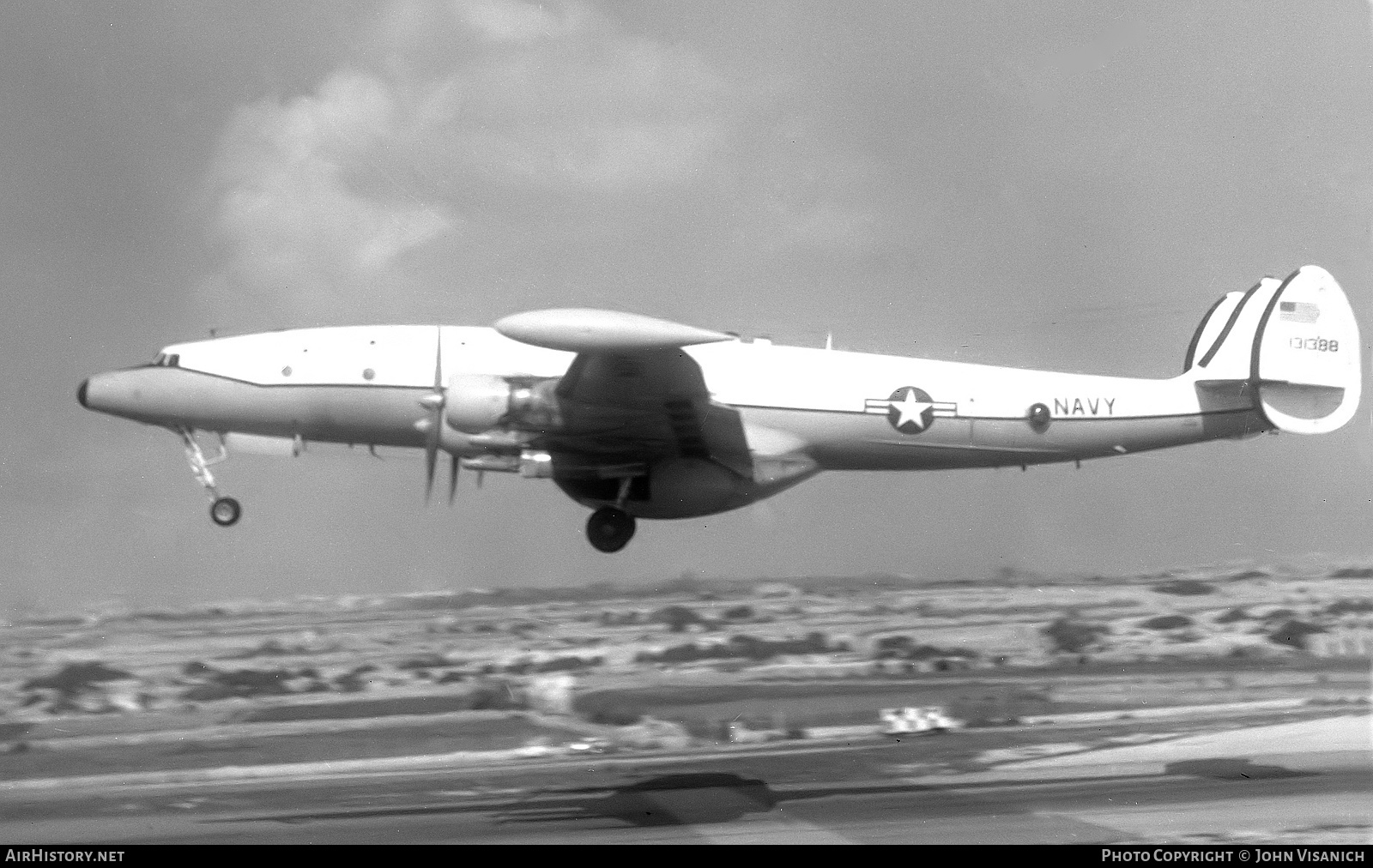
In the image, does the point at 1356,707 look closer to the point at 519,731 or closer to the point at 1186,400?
the point at 1186,400

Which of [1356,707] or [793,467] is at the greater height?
[793,467]

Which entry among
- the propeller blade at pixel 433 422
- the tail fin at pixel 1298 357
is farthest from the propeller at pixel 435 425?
the tail fin at pixel 1298 357

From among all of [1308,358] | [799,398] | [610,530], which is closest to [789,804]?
[610,530]

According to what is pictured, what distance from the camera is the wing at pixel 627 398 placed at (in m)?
20.1

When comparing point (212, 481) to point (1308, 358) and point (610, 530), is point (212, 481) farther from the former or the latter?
point (1308, 358)

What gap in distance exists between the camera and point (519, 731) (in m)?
18.4

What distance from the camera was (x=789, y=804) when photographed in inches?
600

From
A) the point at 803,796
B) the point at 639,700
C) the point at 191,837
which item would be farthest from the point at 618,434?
the point at 191,837

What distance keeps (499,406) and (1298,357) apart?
13.8 m

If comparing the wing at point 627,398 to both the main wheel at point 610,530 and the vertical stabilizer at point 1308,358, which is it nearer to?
the main wheel at point 610,530

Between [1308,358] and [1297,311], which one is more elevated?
[1297,311]

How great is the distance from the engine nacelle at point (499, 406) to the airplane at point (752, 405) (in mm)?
643

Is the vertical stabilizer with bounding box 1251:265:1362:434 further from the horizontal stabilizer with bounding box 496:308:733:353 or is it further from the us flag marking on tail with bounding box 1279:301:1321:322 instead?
the horizontal stabilizer with bounding box 496:308:733:353
